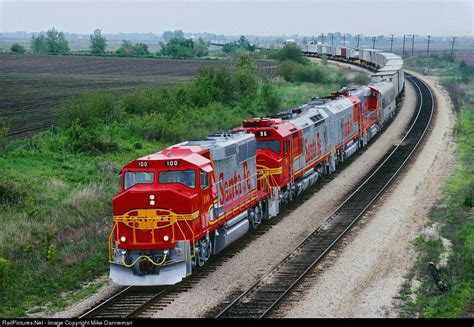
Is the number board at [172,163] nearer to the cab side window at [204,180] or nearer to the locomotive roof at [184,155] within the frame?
the locomotive roof at [184,155]

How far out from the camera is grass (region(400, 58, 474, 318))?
18.2m

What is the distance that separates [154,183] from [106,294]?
3.13 meters

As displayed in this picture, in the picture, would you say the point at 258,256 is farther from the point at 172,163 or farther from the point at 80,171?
the point at 80,171

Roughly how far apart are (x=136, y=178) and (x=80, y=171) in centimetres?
1515

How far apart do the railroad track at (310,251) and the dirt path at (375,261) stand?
382 mm

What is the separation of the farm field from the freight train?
1913cm

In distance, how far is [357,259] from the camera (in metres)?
23.1

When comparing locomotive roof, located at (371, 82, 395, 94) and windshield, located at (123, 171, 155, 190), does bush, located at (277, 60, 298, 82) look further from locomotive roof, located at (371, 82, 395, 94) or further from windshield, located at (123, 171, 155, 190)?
windshield, located at (123, 171, 155, 190)

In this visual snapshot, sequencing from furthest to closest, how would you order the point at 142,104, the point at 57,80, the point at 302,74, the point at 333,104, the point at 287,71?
the point at 287,71 < the point at 302,74 < the point at 57,80 < the point at 142,104 < the point at 333,104

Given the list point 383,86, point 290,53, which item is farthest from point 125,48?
point 383,86

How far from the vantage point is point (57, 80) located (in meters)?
84.7

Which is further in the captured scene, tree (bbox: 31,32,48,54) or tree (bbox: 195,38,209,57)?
tree (bbox: 31,32,48,54)

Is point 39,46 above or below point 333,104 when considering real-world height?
below

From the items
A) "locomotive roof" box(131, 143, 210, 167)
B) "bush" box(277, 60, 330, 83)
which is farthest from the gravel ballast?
"bush" box(277, 60, 330, 83)
